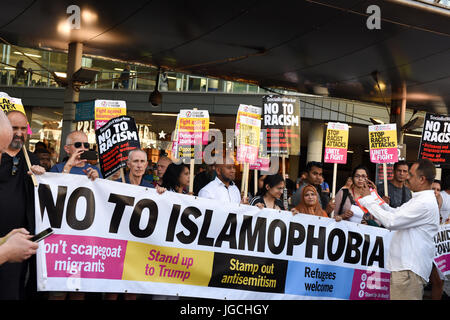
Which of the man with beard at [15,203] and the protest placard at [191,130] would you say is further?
the protest placard at [191,130]

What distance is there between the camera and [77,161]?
5289 mm

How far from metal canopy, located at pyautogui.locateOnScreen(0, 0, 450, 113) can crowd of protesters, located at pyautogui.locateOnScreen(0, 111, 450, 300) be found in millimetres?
2257

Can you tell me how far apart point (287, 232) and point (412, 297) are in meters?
1.40

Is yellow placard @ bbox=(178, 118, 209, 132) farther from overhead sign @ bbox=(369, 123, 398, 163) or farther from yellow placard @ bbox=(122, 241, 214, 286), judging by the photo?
overhead sign @ bbox=(369, 123, 398, 163)

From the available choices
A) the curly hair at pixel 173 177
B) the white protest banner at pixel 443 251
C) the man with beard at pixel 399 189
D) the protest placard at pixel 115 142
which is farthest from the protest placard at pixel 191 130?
the white protest banner at pixel 443 251

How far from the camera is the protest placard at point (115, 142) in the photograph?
20.5 ft

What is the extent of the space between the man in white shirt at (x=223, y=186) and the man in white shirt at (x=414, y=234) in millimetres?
1728

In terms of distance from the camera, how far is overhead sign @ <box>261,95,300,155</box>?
8.22 m

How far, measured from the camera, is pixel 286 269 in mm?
5984

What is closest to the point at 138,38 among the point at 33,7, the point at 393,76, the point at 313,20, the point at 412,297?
the point at 33,7

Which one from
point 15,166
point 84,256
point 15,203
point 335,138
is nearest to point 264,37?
point 335,138

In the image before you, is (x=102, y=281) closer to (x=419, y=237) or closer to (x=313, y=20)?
(x=419, y=237)

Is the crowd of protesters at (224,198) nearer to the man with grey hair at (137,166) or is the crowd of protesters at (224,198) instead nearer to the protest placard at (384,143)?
the man with grey hair at (137,166)
